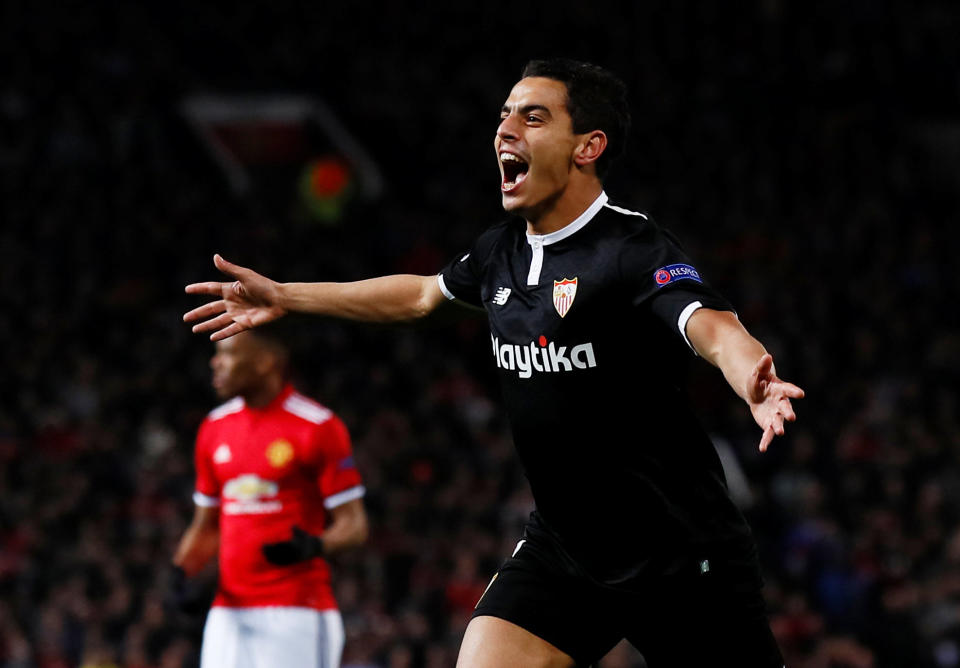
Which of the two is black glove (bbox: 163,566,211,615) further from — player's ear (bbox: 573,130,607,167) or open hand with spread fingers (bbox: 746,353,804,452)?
open hand with spread fingers (bbox: 746,353,804,452)

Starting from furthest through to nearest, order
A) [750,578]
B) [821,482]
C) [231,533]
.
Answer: [821,482] → [231,533] → [750,578]

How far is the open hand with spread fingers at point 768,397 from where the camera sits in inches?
145

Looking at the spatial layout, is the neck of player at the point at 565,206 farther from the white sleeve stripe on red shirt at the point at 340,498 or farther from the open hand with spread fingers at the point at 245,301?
the white sleeve stripe on red shirt at the point at 340,498

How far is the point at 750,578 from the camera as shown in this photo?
181 inches

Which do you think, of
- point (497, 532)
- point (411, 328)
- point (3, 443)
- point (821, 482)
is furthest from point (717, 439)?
point (411, 328)

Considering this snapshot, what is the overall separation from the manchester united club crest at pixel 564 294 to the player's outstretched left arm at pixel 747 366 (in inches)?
18.9

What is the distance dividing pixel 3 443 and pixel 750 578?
981 centimetres

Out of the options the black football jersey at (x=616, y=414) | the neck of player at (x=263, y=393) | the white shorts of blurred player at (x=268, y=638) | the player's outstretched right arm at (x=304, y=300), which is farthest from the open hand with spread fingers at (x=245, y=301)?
the white shorts of blurred player at (x=268, y=638)

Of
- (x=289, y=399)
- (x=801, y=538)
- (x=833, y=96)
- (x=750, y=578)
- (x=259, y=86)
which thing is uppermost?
(x=259, y=86)

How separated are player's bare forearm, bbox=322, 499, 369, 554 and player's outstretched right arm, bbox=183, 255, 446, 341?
1.83 m

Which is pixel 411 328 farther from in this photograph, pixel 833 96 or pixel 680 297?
pixel 833 96

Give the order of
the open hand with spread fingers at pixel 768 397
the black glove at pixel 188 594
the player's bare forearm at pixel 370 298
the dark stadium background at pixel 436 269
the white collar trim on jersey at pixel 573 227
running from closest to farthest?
the open hand with spread fingers at pixel 768 397 < the white collar trim on jersey at pixel 573 227 < the player's bare forearm at pixel 370 298 < the black glove at pixel 188 594 < the dark stadium background at pixel 436 269

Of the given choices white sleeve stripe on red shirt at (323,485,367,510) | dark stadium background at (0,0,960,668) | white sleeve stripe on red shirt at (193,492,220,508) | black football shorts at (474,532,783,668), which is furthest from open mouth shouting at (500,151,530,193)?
white sleeve stripe on red shirt at (193,492,220,508)

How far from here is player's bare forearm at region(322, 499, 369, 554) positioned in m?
6.77
